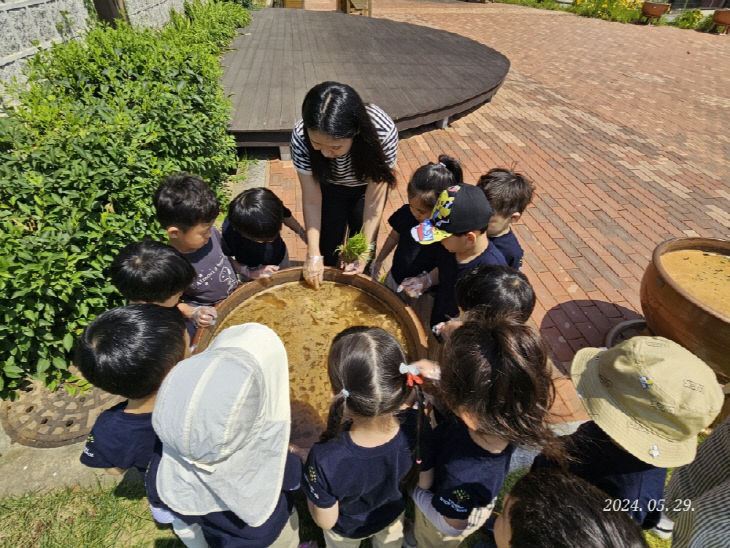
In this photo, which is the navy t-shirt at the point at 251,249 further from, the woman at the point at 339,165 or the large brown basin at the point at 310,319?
the large brown basin at the point at 310,319

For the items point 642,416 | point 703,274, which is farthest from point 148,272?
point 703,274

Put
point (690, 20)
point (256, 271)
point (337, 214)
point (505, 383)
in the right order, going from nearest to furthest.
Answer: point (505, 383) → point (256, 271) → point (337, 214) → point (690, 20)

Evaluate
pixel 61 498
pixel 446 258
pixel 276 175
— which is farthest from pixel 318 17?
pixel 61 498

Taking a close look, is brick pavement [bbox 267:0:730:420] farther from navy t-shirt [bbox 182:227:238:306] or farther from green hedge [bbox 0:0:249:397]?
green hedge [bbox 0:0:249:397]

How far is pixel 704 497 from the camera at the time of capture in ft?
4.63

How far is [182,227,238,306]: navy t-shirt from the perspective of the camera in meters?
2.46

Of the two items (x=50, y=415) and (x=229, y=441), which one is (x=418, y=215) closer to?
(x=229, y=441)

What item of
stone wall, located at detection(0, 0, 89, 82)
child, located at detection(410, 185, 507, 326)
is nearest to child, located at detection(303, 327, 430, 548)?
child, located at detection(410, 185, 507, 326)

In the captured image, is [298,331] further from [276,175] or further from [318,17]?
[318,17]

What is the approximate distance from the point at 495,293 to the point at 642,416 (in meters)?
0.72

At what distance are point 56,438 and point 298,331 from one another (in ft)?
5.42

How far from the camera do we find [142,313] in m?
1.56

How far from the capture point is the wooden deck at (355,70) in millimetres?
5703

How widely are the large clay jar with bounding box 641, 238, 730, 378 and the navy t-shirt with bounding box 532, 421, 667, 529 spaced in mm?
1278
